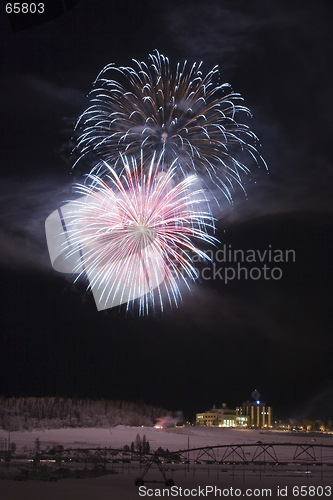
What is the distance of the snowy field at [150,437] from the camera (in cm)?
7731

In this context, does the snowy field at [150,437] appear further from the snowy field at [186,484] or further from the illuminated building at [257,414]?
the illuminated building at [257,414]

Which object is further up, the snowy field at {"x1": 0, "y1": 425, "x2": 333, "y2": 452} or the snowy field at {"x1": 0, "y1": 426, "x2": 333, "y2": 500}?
the snowy field at {"x1": 0, "y1": 426, "x2": 333, "y2": 500}

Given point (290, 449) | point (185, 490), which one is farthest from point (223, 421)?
point (185, 490)

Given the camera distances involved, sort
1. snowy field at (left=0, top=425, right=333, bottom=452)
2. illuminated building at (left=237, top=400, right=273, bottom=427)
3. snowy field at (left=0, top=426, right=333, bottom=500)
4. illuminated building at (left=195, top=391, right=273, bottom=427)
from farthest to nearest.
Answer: illuminated building at (left=237, top=400, right=273, bottom=427), illuminated building at (left=195, top=391, right=273, bottom=427), snowy field at (left=0, top=425, right=333, bottom=452), snowy field at (left=0, top=426, right=333, bottom=500)

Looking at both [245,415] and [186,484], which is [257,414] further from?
[186,484]

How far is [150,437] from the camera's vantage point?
3302 inches

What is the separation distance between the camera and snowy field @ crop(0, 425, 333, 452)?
77312 mm

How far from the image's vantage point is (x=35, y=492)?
3152cm

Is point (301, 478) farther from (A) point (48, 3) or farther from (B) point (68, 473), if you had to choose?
(A) point (48, 3)

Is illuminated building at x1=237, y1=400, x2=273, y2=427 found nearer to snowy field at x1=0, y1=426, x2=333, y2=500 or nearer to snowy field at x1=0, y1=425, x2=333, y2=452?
snowy field at x1=0, y1=425, x2=333, y2=452

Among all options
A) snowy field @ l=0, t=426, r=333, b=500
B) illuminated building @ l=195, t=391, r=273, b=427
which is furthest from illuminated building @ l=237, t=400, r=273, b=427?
snowy field @ l=0, t=426, r=333, b=500

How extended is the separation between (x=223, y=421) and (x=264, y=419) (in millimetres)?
9427

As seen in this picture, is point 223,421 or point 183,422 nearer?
point 183,422

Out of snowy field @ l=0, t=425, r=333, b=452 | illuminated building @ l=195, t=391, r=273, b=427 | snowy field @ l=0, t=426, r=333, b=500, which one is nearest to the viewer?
snowy field @ l=0, t=426, r=333, b=500
